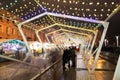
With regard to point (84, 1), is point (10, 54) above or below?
below

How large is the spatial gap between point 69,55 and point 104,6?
4465 millimetres

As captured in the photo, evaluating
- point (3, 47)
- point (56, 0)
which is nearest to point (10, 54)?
point (3, 47)

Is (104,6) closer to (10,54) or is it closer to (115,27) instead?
(10,54)

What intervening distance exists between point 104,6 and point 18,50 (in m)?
16.0

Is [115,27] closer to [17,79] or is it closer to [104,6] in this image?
[104,6]

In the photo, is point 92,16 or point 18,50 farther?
point 18,50

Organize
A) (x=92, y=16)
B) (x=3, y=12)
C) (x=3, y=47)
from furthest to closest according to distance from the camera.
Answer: (x=3, y=12)
(x=3, y=47)
(x=92, y=16)

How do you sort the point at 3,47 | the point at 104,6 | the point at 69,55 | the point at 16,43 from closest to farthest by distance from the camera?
the point at 104,6 < the point at 69,55 < the point at 3,47 < the point at 16,43

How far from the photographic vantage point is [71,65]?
19.9 metres

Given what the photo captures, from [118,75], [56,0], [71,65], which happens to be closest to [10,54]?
[71,65]

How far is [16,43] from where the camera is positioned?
29.2 meters

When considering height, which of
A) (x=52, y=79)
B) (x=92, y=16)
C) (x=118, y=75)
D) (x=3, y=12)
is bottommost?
(x=52, y=79)

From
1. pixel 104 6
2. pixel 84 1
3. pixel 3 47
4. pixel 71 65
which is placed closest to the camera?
pixel 84 1

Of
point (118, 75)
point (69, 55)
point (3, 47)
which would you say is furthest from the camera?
point (3, 47)
